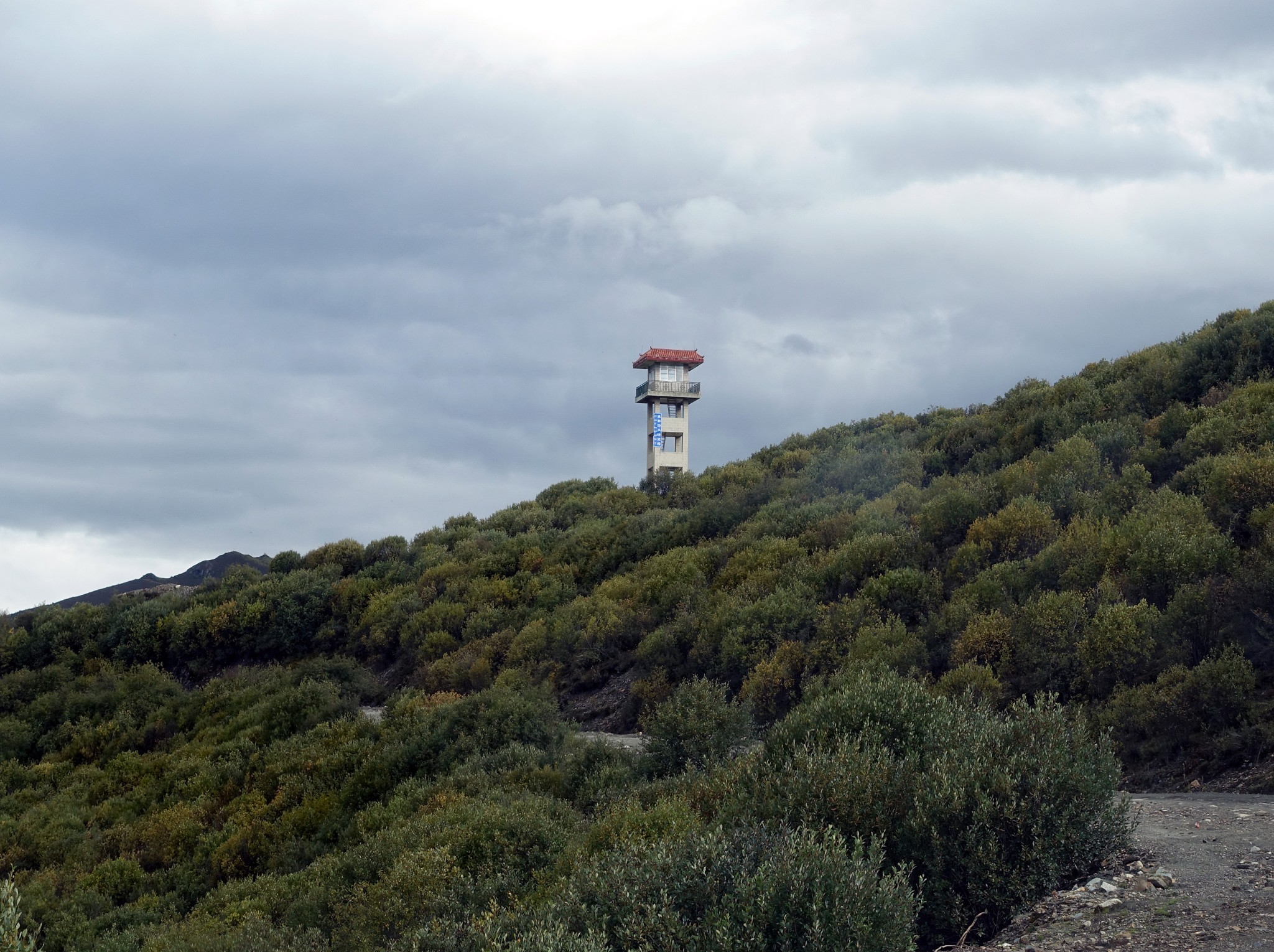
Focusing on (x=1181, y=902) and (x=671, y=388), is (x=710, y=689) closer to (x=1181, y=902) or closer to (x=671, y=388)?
(x=1181, y=902)

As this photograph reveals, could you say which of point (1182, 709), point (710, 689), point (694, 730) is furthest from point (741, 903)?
point (710, 689)

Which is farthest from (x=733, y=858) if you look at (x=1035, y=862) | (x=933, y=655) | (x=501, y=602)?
(x=501, y=602)

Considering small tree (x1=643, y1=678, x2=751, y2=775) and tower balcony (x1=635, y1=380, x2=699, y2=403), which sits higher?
tower balcony (x1=635, y1=380, x2=699, y2=403)

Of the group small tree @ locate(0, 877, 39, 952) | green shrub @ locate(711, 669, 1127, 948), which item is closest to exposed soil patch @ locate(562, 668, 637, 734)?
green shrub @ locate(711, 669, 1127, 948)

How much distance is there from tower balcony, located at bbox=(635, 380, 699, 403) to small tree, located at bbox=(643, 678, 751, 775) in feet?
136

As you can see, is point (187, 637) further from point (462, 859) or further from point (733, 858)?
point (733, 858)

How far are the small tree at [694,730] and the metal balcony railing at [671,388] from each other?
4155cm

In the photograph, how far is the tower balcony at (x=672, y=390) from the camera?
183ft

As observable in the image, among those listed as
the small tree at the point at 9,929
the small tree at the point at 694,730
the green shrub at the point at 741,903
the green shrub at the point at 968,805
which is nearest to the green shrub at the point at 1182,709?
the green shrub at the point at 968,805

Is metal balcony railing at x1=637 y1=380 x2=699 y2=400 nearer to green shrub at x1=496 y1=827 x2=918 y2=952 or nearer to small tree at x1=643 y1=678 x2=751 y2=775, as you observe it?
small tree at x1=643 y1=678 x2=751 y2=775

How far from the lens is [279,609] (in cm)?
3697

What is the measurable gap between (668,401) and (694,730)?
4281cm

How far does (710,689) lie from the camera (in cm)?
1552

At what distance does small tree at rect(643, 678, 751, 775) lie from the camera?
46.3 feet
